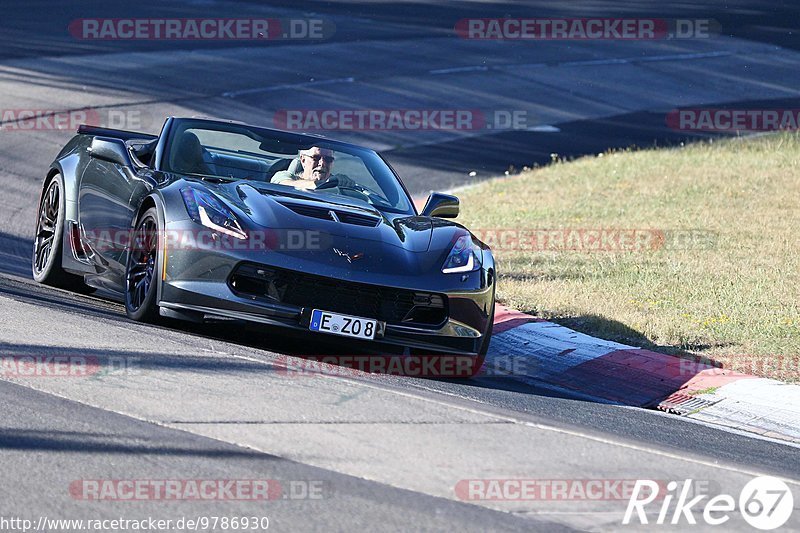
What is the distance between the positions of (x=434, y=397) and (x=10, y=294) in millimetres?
3129

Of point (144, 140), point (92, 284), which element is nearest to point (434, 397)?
point (92, 284)

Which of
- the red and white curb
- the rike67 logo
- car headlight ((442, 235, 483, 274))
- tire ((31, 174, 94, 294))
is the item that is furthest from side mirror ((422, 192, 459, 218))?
the rike67 logo

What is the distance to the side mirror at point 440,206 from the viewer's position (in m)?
8.55

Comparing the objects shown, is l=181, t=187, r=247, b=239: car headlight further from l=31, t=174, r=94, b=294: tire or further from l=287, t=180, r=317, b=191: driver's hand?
l=31, t=174, r=94, b=294: tire

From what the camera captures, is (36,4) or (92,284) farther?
(36,4)

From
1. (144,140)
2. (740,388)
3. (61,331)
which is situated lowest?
(740,388)

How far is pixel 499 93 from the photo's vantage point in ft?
75.8

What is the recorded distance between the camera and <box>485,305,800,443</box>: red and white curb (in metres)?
7.61

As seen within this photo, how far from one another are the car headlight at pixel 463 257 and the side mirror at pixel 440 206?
2.35ft

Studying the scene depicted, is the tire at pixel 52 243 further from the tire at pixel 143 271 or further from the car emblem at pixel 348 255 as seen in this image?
the car emblem at pixel 348 255

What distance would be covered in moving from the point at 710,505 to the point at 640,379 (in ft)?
10.7

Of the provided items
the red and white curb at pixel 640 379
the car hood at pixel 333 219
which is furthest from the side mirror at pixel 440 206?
the red and white curb at pixel 640 379

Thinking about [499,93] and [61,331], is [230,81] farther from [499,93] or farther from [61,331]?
[61,331]

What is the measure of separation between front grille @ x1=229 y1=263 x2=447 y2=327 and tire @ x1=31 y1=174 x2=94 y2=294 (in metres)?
2.40
